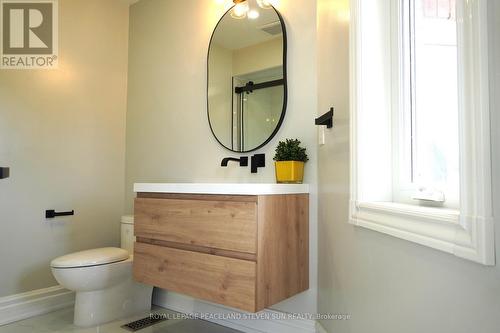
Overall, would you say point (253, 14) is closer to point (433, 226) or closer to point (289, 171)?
point (289, 171)

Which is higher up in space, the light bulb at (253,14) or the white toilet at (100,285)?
the light bulb at (253,14)

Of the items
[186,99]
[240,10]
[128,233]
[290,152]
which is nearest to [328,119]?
[290,152]

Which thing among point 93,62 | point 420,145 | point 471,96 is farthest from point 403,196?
point 93,62

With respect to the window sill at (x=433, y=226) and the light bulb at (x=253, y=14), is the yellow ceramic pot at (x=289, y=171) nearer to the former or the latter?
the window sill at (x=433, y=226)

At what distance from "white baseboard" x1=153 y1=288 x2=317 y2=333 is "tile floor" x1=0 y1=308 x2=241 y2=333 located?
61 millimetres

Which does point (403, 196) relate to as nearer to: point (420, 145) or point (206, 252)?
point (420, 145)

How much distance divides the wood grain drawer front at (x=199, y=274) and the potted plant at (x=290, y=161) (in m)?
0.55

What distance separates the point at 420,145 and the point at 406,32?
43cm

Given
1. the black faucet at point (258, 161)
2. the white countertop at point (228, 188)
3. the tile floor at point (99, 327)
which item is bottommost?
the tile floor at point (99, 327)

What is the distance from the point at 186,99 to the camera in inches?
98.2

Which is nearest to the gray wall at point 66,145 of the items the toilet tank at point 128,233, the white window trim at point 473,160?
the toilet tank at point 128,233

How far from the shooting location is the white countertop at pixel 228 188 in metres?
1.46

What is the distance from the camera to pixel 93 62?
8.75ft

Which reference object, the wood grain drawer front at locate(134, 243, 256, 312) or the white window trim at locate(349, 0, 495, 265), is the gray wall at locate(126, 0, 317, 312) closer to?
the wood grain drawer front at locate(134, 243, 256, 312)
